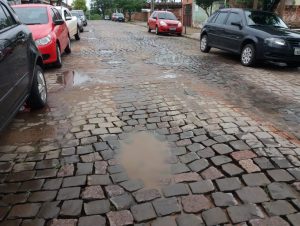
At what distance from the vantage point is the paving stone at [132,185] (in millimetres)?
3324

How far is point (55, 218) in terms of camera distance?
289 centimetres

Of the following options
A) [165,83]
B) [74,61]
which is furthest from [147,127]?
[74,61]

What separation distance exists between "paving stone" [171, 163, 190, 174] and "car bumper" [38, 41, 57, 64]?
5870 mm

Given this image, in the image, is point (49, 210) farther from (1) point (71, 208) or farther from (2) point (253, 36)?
(2) point (253, 36)

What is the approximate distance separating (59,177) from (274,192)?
7.13ft

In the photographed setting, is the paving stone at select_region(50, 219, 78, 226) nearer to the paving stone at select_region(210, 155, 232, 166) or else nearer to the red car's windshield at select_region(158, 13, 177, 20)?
the paving stone at select_region(210, 155, 232, 166)

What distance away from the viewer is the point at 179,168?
370cm

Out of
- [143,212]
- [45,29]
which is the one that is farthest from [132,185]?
[45,29]

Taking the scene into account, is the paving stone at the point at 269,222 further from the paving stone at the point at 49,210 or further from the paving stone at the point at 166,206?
the paving stone at the point at 49,210

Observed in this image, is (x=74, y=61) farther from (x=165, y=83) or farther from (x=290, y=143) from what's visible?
(x=290, y=143)

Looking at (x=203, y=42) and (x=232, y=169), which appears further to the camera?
(x=203, y=42)

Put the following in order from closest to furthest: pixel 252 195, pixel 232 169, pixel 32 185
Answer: pixel 252 195, pixel 32 185, pixel 232 169

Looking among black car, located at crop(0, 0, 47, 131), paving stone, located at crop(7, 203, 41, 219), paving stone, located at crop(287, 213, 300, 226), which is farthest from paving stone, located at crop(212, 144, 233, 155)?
black car, located at crop(0, 0, 47, 131)

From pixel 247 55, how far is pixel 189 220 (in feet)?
26.0
